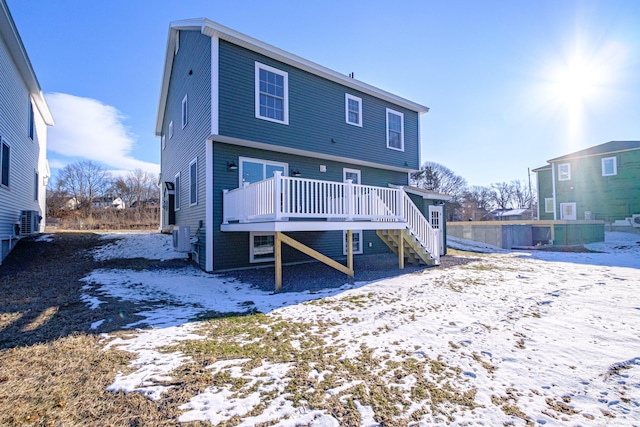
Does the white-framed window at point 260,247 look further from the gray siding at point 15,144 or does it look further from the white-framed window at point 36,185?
the white-framed window at point 36,185

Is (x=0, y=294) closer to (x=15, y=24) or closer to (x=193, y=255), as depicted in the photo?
(x=193, y=255)

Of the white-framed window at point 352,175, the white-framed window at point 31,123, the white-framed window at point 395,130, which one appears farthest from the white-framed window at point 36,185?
the white-framed window at point 395,130

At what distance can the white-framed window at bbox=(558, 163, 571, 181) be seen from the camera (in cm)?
2269

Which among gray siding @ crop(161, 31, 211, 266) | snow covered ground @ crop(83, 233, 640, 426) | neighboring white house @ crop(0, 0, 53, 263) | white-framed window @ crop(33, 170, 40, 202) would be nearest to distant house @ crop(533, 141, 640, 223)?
snow covered ground @ crop(83, 233, 640, 426)

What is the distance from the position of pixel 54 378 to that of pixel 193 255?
7.60 metres

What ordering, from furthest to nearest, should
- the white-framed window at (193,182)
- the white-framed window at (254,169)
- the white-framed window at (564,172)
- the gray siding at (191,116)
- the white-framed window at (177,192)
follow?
the white-framed window at (564,172), the white-framed window at (177,192), the white-framed window at (193,182), the white-framed window at (254,169), the gray siding at (191,116)

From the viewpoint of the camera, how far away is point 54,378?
8.85 ft

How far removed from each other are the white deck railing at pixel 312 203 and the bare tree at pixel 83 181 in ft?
104

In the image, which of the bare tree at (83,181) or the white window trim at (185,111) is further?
the bare tree at (83,181)

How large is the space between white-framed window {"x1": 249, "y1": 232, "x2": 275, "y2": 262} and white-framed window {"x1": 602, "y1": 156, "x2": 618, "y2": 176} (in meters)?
24.2

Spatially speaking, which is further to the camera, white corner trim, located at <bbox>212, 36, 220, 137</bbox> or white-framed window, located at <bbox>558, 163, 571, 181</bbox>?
white-framed window, located at <bbox>558, 163, 571, 181</bbox>

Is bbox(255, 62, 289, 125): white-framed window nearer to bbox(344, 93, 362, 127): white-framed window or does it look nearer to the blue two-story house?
the blue two-story house

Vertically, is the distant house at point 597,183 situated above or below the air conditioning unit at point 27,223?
above

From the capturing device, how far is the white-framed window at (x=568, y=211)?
22.4 meters
